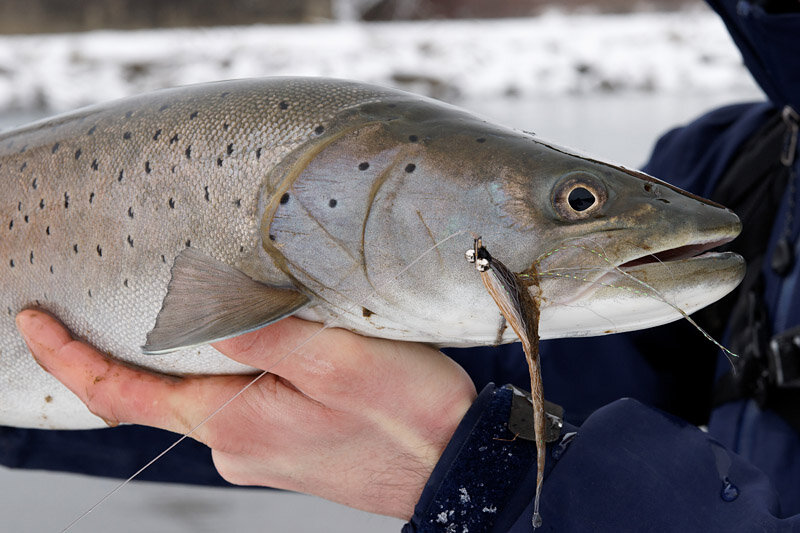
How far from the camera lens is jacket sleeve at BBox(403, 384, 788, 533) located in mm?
831

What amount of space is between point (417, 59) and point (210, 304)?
27.9 feet

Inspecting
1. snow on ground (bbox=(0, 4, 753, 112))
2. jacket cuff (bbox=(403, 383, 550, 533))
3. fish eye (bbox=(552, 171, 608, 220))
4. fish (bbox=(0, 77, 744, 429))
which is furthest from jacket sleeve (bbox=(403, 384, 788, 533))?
snow on ground (bbox=(0, 4, 753, 112))

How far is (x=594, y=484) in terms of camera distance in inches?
33.6

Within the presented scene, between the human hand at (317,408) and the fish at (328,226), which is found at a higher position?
the fish at (328,226)

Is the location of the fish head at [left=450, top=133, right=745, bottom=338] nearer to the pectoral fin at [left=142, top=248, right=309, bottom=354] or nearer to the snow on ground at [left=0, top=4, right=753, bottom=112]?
the pectoral fin at [left=142, top=248, right=309, bottom=354]

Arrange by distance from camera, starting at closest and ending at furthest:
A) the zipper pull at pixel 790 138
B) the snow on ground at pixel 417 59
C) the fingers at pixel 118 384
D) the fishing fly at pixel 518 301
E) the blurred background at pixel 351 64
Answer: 1. the fishing fly at pixel 518 301
2. the fingers at pixel 118 384
3. the zipper pull at pixel 790 138
4. the blurred background at pixel 351 64
5. the snow on ground at pixel 417 59

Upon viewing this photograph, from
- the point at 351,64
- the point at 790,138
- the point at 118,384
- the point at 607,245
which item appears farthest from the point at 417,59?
the point at 607,245

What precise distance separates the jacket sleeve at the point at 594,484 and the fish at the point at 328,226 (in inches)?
5.6

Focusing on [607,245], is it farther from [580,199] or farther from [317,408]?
[317,408]

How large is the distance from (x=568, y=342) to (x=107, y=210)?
951 mm

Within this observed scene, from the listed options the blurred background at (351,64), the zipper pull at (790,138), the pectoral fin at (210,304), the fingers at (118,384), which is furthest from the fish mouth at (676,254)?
the blurred background at (351,64)

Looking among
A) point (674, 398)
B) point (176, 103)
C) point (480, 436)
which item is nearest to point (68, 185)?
point (176, 103)

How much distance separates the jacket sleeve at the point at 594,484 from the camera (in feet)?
2.73

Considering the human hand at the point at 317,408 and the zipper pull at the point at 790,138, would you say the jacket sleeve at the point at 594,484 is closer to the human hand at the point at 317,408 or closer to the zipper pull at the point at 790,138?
the human hand at the point at 317,408
